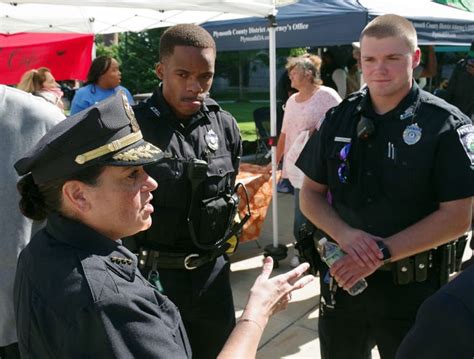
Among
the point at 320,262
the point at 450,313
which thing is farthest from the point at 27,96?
the point at 450,313

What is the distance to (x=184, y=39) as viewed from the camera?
229 centimetres

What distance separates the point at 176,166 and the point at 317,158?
0.63m

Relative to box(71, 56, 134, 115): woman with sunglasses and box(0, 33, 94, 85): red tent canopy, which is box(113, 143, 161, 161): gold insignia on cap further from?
box(0, 33, 94, 85): red tent canopy

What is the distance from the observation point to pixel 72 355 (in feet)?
3.61

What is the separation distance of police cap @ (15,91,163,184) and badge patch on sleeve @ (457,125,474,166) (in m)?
1.33

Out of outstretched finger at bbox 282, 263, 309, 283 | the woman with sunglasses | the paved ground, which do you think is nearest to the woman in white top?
the paved ground

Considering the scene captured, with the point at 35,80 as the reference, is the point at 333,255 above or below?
below

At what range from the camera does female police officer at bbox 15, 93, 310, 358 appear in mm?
1117

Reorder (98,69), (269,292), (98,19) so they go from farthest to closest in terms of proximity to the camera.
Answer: (98,19) → (98,69) → (269,292)

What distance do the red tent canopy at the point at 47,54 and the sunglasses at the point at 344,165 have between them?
5.32 m

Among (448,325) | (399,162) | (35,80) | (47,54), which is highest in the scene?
(47,54)

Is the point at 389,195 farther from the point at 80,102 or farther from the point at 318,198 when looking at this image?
the point at 80,102

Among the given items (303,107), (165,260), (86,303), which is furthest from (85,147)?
(303,107)

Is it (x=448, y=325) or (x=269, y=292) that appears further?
(x=269, y=292)
